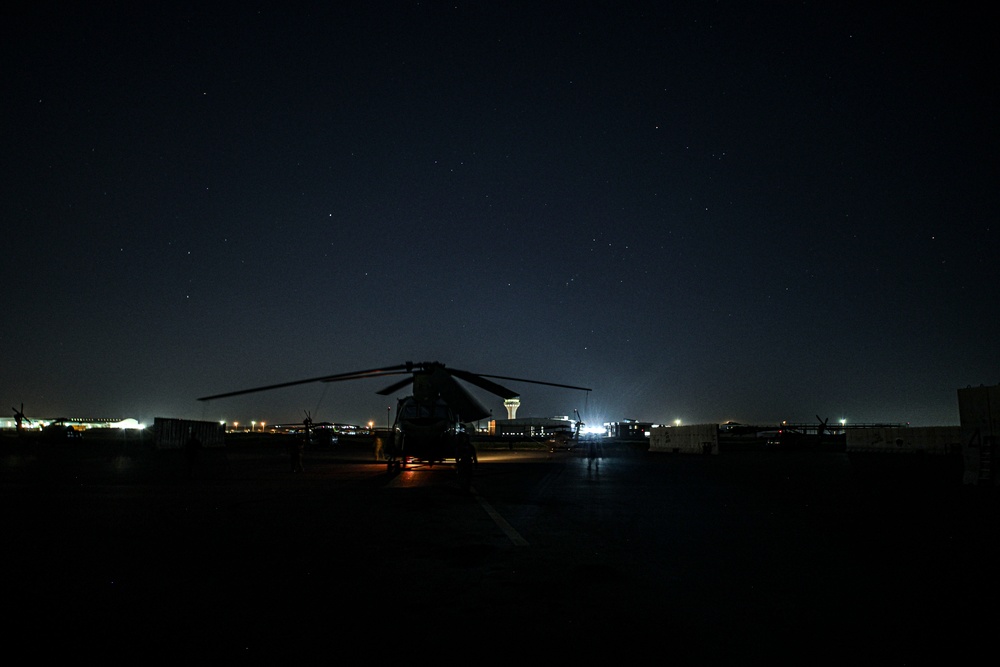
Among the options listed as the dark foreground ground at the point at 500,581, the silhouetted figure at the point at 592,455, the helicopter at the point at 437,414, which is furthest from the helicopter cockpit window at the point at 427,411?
the dark foreground ground at the point at 500,581

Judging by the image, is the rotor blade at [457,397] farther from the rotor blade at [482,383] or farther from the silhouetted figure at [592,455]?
the silhouetted figure at [592,455]

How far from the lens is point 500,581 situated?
7508 millimetres

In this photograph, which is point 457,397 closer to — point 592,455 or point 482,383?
point 482,383

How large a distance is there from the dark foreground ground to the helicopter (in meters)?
4.94

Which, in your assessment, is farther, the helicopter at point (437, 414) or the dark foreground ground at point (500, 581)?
the helicopter at point (437, 414)

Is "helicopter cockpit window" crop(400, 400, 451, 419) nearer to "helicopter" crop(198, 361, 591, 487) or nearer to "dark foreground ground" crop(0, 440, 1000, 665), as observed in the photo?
"helicopter" crop(198, 361, 591, 487)

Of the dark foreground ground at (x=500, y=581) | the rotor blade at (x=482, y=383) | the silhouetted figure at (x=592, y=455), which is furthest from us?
the silhouetted figure at (x=592, y=455)

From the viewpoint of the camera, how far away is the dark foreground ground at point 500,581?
211 inches

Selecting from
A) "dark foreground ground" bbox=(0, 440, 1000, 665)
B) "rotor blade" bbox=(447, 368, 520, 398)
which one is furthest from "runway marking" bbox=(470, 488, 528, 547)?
"rotor blade" bbox=(447, 368, 520, 398)

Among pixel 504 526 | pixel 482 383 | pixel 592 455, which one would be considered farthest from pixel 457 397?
pixel 592 455

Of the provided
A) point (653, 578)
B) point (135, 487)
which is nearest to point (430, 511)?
point (653, 578)

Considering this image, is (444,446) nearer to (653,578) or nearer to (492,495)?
(492,495)

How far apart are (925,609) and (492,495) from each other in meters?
12.4

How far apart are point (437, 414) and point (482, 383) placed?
2822mm
